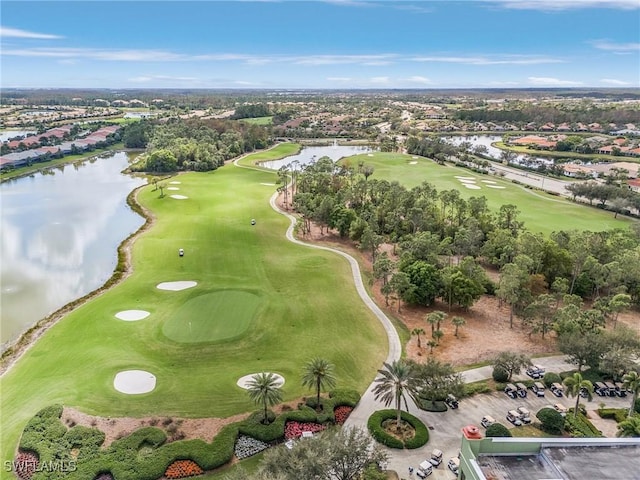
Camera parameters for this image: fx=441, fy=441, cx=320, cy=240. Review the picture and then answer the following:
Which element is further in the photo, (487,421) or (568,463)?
(487,421)

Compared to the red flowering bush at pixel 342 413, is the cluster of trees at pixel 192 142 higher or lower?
higher

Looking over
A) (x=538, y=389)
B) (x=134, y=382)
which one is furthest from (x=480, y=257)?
(x=134, y=382)

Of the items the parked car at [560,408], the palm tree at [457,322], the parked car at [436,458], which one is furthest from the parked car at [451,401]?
the palm tree at [457,322]

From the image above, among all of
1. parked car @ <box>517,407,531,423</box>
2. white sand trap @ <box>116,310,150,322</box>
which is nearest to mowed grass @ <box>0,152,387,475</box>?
white sand trap @ <box>116,310,150,322</box>

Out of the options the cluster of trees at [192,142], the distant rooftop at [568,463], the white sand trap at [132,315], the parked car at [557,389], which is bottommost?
the parked car at [557,389]

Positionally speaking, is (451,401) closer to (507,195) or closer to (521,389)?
(521,389)

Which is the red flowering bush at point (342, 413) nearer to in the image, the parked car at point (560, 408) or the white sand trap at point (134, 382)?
the white sand trap at point (134, 382)
